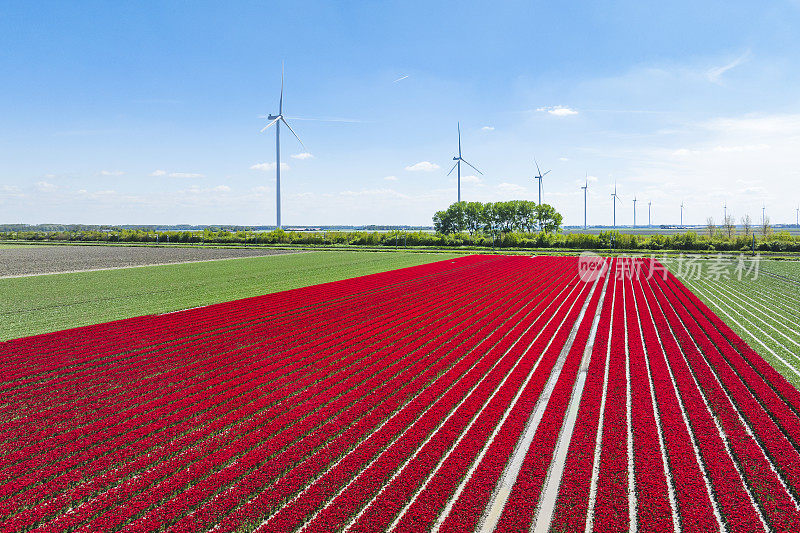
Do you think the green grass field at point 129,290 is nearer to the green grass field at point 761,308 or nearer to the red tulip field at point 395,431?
the red tulip field at point 395,431

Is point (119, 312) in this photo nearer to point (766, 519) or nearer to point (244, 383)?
point (244, 383)

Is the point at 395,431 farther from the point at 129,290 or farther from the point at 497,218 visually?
the point at 497,218

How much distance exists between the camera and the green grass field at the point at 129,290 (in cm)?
1747

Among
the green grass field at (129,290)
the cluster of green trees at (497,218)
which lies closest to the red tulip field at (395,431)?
the green grass field at (129,290)

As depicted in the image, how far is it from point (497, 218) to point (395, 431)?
106m

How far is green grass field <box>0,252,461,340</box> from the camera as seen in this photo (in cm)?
1747

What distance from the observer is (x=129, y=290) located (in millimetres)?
24812

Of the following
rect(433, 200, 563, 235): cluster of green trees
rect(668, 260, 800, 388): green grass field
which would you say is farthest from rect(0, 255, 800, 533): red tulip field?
rect(433, 200, 563, 235): cluster of green trees

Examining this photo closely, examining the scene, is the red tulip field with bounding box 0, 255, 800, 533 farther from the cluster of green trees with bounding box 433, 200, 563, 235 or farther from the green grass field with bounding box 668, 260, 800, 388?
the cluster of green trees with bounding box 433, 200, 563, 235

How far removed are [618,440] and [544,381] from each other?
2.84m

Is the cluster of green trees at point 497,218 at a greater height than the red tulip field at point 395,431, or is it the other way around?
the cluster of green trees at point 497,218

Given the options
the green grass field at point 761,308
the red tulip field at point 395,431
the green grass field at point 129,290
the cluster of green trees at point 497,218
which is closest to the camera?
the red tulip field at point 395,431

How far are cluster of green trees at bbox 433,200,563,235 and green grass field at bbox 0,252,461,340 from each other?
75235mm

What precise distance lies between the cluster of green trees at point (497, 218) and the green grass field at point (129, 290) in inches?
2962
